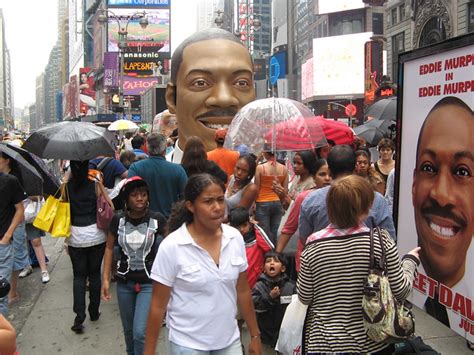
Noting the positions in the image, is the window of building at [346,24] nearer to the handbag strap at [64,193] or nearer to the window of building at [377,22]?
the window of building at [377,22]

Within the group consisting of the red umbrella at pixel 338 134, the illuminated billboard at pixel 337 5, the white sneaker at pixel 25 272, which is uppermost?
the illuminated billboard at pixel 337 5

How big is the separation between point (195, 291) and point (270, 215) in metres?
3.57

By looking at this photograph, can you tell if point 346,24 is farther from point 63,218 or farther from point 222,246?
point 222,246

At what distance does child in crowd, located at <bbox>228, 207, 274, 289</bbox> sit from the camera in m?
4.75

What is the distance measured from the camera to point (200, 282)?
2.98 meters

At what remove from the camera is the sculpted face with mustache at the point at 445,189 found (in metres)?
3.67

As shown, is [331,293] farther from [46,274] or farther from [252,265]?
[46,274]

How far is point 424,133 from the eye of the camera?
4184mm

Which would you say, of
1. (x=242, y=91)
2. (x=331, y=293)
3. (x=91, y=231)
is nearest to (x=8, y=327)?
(x=331, y=293)

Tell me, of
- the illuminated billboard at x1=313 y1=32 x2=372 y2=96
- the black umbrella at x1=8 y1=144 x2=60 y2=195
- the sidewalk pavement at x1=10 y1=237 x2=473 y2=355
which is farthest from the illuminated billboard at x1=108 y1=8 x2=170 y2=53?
the sidewalk pavement at x1=10 y1=237 x2=473 y2=355

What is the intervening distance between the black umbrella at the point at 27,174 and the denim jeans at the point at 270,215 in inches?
94.9

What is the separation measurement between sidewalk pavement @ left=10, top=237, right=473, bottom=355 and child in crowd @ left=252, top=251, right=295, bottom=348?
31cm

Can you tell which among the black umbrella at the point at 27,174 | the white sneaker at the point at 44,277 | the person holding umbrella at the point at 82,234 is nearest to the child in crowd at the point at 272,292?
the person holding umbrella at the point at 82,234

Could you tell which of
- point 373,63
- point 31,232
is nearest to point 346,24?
point 373,63
